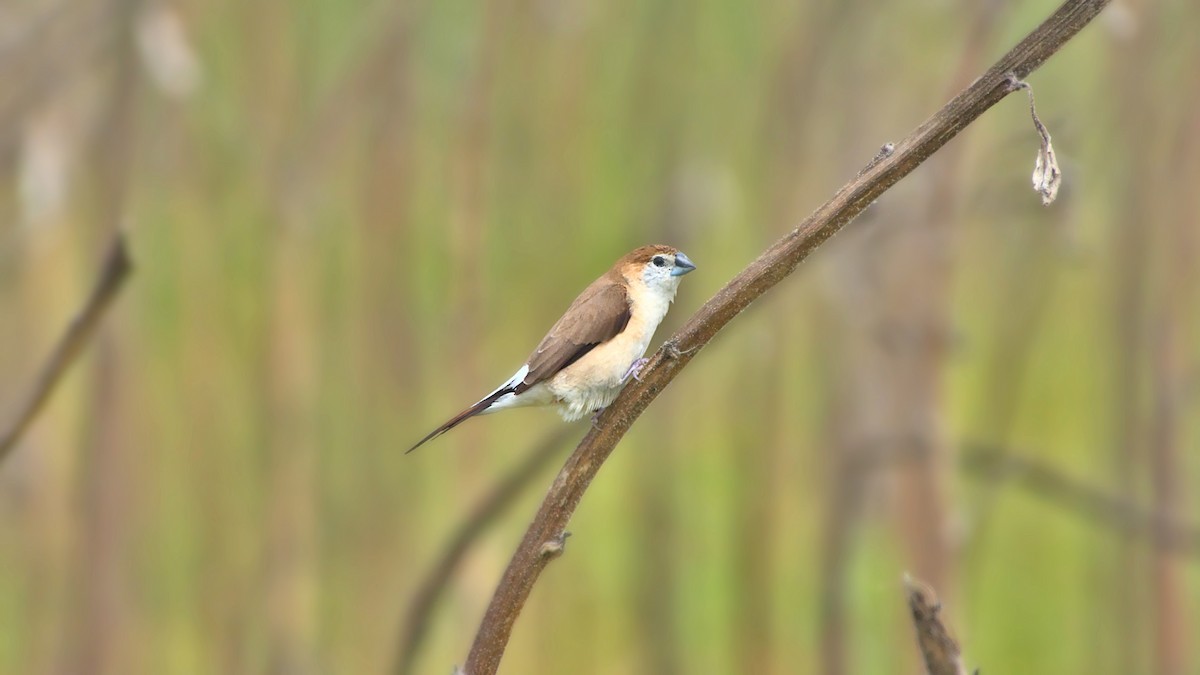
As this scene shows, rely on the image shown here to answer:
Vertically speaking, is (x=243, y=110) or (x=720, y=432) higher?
(x=243, y=110)

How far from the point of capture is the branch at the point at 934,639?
0.79 m

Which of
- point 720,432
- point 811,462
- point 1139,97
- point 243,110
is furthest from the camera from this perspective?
point 720,432

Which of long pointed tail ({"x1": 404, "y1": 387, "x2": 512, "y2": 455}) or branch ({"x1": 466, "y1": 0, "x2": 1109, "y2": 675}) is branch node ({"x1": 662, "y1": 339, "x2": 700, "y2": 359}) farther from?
long pointed tail ({"x1": 404, "y1": 387, "x2": 512, "y2": 455})

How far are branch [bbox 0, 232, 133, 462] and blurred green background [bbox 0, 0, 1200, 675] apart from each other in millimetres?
687

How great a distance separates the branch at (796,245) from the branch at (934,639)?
0.23m

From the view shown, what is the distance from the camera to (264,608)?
2.21m

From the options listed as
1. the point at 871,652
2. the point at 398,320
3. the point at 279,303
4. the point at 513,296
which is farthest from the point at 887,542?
the point at 279,303

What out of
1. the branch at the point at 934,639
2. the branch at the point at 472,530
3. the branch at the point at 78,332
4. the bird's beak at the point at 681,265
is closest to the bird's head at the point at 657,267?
the bird's beak at the point at 681,265

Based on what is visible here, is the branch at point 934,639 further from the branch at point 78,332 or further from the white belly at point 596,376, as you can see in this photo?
the branch at point 78,332

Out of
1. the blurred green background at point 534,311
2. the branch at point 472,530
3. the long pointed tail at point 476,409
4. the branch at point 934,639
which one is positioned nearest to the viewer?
the branch at point 934,639

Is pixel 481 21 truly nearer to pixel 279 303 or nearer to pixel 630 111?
pixel 630 111

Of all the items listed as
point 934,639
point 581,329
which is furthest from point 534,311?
point 934,639

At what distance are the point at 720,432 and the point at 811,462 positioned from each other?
0.25 m

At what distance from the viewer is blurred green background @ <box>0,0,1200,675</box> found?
6.73ft
